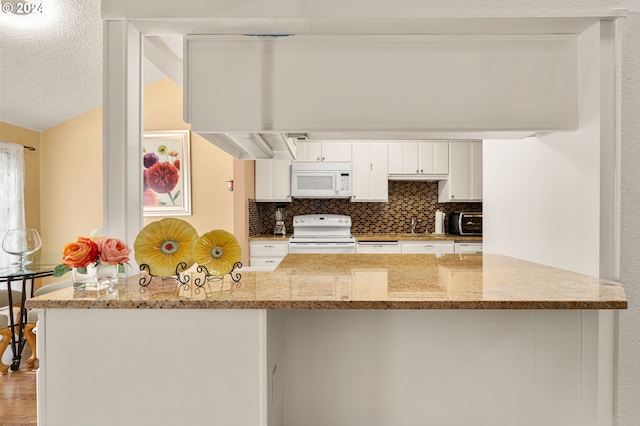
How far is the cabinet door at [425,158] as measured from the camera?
15.4 feet

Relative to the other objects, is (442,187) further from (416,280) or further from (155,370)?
(155,370)

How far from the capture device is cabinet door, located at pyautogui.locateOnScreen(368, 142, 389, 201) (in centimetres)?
468

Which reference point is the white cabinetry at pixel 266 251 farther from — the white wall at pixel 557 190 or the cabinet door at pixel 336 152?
the white wall at pixel 557 190

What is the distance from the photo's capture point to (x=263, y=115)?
64.9 inches

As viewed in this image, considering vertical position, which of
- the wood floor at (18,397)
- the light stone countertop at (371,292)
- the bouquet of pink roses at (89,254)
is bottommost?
the wood floor at (18,397)

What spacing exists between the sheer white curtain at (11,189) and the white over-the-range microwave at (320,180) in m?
2.92

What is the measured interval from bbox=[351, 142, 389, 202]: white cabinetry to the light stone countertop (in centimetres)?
289

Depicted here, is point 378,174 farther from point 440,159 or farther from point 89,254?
point 89,254

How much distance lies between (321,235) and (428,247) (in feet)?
3.79

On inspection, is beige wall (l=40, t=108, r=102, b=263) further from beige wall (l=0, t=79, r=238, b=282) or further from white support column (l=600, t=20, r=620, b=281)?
white support column (l=600, t=20, r=620, b=281)

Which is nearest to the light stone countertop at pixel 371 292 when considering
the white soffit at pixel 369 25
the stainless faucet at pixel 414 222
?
the white soffit at pixel 369 25

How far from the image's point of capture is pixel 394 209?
4980 mm

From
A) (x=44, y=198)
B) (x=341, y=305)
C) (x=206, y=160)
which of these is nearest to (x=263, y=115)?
(x=341, y=305)
